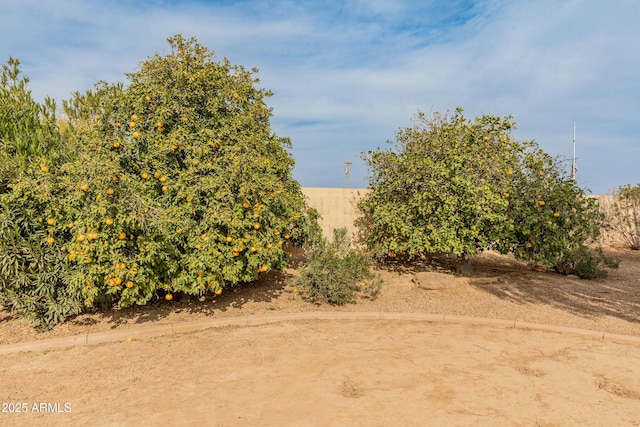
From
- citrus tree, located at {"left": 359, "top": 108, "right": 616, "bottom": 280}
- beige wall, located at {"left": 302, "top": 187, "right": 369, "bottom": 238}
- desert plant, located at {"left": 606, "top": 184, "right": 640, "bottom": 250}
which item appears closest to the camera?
citrus tree, located at {"left": 359, "top": 108, "right": 616, "bottom": 280}

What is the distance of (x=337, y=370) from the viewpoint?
4605 mm

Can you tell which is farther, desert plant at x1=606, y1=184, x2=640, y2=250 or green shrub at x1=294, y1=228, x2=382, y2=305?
desert plant at x1=606, y1=184, x2=640, y2=250

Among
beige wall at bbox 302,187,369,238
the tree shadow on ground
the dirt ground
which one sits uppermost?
beige wall at bbox 302,187,369,238

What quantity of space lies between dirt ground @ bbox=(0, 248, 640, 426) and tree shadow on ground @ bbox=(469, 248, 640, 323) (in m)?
0.07

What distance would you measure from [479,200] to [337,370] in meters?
5.77

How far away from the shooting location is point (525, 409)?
3.71 meters

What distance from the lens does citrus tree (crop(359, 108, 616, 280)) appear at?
29.1 feet

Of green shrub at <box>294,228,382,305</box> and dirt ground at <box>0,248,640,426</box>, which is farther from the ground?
green shrub at <box>294,228,382,305</box>

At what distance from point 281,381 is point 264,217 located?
2979mm

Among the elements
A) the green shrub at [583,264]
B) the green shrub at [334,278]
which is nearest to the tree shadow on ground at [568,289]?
the green shrub at [583,264]

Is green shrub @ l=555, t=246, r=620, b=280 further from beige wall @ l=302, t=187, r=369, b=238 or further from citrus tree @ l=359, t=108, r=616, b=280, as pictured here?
beige wall @ l=302, t=187, r=369, b=238

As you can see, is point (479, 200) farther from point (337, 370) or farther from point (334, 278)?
point (337, 370)

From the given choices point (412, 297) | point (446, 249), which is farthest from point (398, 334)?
point (446, 249)

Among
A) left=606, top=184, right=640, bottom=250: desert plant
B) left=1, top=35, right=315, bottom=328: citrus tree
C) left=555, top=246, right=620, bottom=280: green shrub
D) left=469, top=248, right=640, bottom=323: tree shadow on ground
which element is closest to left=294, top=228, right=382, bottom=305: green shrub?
left=1, top=35, right=315, bottom=328: citrus tree
